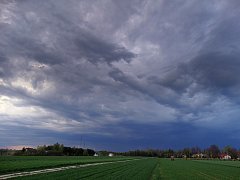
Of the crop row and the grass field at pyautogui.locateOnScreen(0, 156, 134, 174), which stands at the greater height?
the grass field at pyautogui.locateOnScreen(0, 156, 134, 174)

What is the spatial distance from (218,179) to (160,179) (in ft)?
30.4

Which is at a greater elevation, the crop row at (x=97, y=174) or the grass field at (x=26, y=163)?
the grass field at (x=26, y=163)

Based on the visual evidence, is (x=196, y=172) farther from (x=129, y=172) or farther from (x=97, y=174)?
(x=97, y=174)

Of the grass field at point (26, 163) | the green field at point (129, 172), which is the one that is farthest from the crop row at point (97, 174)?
the grass field at point (26, 163)

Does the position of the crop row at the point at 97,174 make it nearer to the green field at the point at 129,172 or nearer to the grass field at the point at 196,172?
the green field at the point at 129,172

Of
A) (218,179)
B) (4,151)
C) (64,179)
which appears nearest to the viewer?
(64,179)

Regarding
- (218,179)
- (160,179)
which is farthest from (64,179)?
(218,179)

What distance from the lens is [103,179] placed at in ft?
109

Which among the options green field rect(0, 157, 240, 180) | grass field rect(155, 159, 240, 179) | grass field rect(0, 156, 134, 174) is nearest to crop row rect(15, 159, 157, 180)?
green field rect(0, 157, 240, 180)

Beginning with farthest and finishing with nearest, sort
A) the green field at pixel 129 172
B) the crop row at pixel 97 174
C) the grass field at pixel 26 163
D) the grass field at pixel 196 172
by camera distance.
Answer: the grass field at pixel 196 172
the grass field at pixel 26 163
the green field at pixel 129 172
the crop row at pixel 97 174

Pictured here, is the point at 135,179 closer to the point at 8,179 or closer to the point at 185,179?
the point at 185,179

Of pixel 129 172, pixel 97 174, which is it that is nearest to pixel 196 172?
pixel 129 172

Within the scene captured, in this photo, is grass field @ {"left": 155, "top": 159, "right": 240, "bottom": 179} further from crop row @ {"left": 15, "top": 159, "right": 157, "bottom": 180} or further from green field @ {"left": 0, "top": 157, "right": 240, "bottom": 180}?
crop row @ {"left": 15, "top": 159, "right": 157, "bottom": 180}

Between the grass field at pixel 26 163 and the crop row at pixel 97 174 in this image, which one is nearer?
the crop row at pixel 97 174
